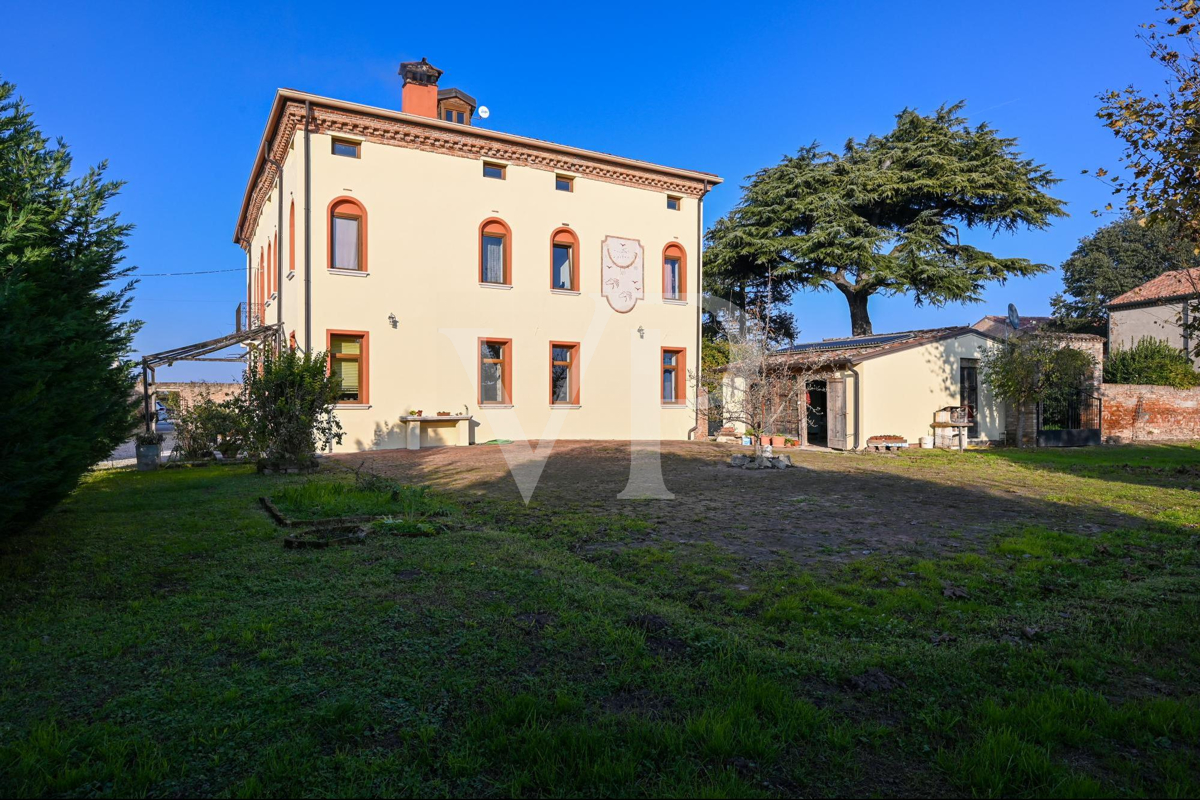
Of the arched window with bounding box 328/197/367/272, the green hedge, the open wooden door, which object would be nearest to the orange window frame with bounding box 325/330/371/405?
the arched window with bounding box 328/197/367/272

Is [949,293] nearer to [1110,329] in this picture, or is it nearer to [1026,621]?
[1110,329]

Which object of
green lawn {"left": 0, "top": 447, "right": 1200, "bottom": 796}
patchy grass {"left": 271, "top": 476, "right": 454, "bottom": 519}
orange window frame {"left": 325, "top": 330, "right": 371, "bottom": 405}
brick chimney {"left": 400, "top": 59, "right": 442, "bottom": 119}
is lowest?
green lawn {"left": 0, "top": 447, "right": 1200, "bottom": 796}

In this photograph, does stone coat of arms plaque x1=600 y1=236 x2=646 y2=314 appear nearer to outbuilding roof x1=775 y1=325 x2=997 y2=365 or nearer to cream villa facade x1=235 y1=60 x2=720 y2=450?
cream villa facade x1=235 y1=60 x2=720 y2=450

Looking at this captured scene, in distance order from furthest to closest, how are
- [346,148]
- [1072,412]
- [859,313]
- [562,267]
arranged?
[859,313]
[1072,412]
[562,267]
[346,148]

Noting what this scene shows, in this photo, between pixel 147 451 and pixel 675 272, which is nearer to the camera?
pixel 147 451

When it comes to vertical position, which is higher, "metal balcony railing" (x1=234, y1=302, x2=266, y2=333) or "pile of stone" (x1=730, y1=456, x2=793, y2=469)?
"metal balcony railing" (x1=234, y1=302, x2=266, y2=333)

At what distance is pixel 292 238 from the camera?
16.1 metres

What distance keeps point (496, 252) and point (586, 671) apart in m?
16.2

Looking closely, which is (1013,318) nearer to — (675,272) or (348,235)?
(675,272)

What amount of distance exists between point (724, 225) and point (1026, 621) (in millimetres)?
24858

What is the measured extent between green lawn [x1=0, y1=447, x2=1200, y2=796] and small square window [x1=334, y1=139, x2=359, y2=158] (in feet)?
41.2

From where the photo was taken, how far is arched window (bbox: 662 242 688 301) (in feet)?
67.9

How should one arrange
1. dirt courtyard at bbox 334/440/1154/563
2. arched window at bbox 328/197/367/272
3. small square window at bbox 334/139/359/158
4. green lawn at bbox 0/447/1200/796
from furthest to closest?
arched window at bbox 328/197/367/272 → small square window at bbox 334/139/359/158 → dirt courtyard at bbox 334/440/1154/563 → green lawn at bbox 0/447/1200/796

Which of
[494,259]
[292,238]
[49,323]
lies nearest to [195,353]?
[292,238]
